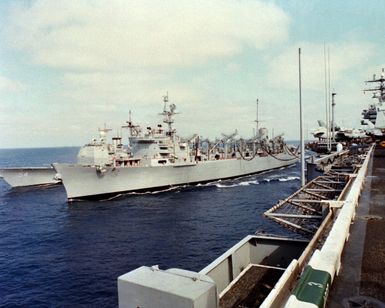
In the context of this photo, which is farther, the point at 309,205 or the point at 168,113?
the point at 168,113

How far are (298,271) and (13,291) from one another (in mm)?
19430

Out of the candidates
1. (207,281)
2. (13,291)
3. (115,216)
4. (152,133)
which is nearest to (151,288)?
(207,281)

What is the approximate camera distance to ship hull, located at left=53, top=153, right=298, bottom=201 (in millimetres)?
46906

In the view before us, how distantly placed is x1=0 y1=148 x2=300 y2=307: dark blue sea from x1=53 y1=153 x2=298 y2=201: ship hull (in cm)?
241

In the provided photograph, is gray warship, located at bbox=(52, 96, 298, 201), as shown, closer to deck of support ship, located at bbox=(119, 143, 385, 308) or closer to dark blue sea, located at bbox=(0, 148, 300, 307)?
dark blue sea, located at bbox=(0, 148, 300, 307)

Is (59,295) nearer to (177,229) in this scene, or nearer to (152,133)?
(177,229)

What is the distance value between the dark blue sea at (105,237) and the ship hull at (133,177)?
2407 millimetres

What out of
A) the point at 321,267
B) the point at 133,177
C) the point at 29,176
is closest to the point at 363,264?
the point at 321,267

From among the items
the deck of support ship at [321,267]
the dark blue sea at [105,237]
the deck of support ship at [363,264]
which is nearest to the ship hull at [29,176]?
the dark blue sea at [105,237]

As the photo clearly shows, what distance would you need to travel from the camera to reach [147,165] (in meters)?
53.1

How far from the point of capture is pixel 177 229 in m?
30.7

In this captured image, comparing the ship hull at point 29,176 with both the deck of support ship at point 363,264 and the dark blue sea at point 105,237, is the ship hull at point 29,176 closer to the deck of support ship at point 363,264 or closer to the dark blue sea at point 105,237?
the dark blue sea at point 105,237

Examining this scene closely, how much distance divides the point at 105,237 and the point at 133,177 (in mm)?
22635

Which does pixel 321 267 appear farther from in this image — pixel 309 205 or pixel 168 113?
pixel 168 113
